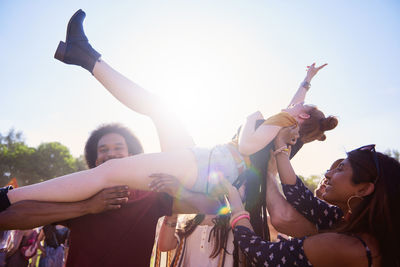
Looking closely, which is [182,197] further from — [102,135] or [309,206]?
[102,135]

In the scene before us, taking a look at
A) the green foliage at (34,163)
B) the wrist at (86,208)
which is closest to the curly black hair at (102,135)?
the wrist at (86,208)

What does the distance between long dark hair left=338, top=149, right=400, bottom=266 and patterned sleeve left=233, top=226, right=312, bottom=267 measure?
37 centimetres

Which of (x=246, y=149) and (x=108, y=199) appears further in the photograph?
(x=246, y=149)

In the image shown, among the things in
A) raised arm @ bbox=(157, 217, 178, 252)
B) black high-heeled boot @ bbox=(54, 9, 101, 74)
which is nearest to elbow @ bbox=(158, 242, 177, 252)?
raised arm @ bbox=(157, 217, 178, 252)

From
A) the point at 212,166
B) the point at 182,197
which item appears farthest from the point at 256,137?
the point at 182,197

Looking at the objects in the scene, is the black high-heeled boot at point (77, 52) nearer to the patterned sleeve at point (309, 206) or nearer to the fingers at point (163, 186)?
the fingers at point (163, 186)

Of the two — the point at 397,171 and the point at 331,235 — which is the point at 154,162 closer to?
the point at 331,235

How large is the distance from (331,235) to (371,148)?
0.89 meters

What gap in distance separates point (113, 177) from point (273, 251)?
4.51ft

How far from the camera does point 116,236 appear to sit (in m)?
2.09

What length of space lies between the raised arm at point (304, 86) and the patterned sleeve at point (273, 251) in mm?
2181

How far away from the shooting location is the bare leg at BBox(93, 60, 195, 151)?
274cm

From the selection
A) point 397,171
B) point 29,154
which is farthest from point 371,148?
point 29,154

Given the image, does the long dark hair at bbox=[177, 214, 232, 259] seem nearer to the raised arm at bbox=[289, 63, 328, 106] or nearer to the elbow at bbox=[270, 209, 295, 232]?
the elbow at bbox=[270, 209, 295, 232]
